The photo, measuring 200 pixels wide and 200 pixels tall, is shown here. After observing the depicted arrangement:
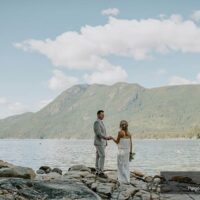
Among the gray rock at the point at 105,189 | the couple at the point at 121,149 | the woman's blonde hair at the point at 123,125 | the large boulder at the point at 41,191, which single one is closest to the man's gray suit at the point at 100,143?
the couple at the point at 121,149

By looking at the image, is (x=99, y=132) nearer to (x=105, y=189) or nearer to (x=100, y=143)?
(x=100, y=143)

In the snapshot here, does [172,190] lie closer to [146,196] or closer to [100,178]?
[146,196]

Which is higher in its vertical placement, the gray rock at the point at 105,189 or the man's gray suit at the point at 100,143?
the man's gray suit at the point at 100,143

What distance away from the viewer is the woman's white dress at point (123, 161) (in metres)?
19.2

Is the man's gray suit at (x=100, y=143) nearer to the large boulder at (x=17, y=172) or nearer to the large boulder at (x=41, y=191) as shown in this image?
the large boulder at (x=17, y=172)

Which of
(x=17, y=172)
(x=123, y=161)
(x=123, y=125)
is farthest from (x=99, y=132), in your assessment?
(x=17, y=172)

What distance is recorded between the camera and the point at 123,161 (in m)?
19.6

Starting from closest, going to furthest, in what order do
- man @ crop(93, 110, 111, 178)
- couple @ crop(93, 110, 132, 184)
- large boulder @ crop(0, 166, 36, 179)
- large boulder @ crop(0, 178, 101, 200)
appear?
large boulder @ crop(0, 178, 101, 200) < large boulder @ crop(0, 166, 36, 179) < couple @ crop(93, 110, 132, 184) < man @ crop(93, 110, 111, 178)

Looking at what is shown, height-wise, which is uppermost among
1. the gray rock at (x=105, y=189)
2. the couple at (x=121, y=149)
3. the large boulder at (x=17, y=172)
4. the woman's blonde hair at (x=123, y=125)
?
the woman's blonde hair at (x=123, y=125)

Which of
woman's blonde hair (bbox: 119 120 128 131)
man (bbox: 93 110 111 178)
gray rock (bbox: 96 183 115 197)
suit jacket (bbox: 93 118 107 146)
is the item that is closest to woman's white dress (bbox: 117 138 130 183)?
woman's blonde hair (bbox: 119 120 128 131)

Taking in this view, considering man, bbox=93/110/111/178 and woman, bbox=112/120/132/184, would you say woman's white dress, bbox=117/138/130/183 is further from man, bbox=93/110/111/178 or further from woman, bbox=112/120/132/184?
man, bbox=93/110/111/178

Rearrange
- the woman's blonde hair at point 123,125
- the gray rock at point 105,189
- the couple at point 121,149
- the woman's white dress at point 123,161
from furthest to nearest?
1. the woman's white dress at point 123,161
2. the couple at point 121,149
3. the woman's blonde hair at point 123,125
4. the gray rock at point 105,189

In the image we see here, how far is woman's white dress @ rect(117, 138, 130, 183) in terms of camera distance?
1923cm

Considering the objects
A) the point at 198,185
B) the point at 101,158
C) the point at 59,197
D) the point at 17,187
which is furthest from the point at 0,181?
the point at 101,158
